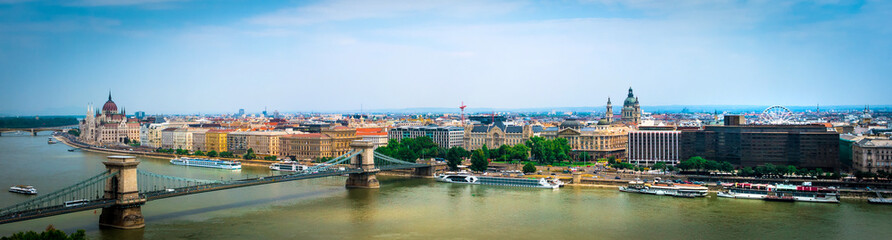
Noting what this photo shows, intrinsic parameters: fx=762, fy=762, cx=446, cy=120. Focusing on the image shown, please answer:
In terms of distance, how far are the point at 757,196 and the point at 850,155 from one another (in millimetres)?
11875

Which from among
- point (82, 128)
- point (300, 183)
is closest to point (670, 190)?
point (300, 183)

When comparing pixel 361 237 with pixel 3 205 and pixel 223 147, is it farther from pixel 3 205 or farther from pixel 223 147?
pixel 223 147

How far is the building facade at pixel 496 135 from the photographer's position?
5056cm

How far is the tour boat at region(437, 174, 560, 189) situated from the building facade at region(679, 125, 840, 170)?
10945 mm

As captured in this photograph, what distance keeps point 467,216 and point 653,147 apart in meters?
21.7

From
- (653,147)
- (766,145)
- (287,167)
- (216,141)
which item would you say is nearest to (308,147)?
(287,167)

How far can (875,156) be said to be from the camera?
106 feet

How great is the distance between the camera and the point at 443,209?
25.2m

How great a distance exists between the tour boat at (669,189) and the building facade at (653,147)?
1138cm

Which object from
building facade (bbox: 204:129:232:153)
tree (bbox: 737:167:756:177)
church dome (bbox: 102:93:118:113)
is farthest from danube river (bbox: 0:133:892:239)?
church dome (bbox: 102:93:118:113)

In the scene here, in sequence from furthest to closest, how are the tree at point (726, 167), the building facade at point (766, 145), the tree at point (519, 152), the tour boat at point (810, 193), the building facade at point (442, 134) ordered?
1. the building facade at point (442, 134)
2. the tree at point (519, 152)
3. the building facade at point (766, 145)
4. the tree at point (726, 167)
5. the tour boat at point (810, 193)

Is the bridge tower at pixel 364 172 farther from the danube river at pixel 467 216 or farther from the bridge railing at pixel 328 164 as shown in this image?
the danube river at pixel 467 216

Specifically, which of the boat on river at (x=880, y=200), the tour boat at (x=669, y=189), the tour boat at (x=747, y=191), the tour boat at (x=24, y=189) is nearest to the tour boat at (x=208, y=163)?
the tour boat at (x=24, y=189)

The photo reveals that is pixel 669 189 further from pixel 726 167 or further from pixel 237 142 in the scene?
pixel 237 142
